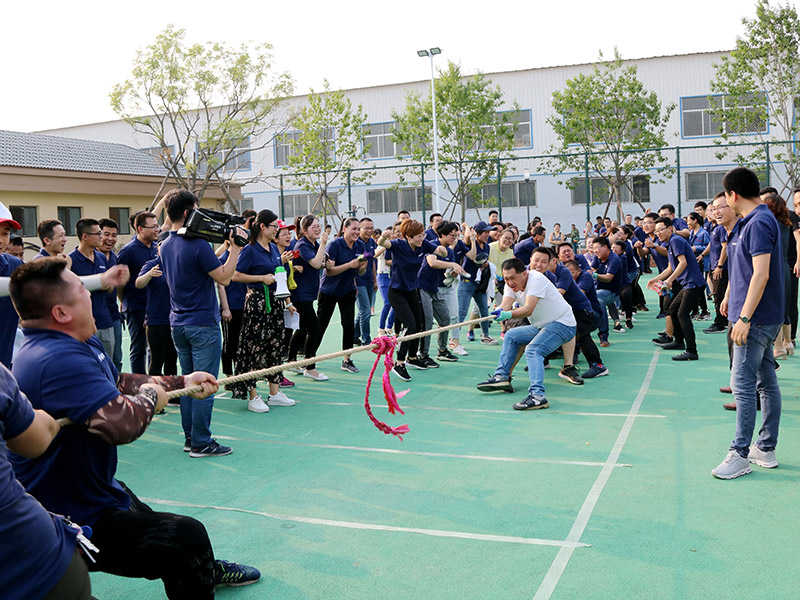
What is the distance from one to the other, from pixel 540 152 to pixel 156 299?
2798 centimetres

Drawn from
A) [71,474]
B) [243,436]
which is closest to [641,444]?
[243,436]

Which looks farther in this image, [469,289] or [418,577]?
[469,289]

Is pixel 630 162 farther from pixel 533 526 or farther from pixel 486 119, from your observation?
pixel 533 526

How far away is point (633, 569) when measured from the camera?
3670 millimetres

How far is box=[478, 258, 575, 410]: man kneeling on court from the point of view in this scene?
7.53 m

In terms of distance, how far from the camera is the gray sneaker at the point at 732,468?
4891 millimetres

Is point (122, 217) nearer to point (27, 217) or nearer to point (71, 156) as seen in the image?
point (71, 156)

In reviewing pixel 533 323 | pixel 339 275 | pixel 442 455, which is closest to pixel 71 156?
pixel 339 275

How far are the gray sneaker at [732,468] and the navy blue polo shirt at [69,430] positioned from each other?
383cm

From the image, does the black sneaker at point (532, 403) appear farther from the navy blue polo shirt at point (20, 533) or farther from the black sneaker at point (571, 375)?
the navy blue polo shirt at point (20, 533)

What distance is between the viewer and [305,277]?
8.62m

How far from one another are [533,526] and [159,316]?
4344 mm

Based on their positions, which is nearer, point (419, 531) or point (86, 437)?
point (86, 437)

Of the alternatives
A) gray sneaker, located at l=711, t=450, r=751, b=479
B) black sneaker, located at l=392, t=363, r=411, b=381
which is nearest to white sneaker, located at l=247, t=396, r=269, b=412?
black sneaker, located at l=392, t=363, r=411, b=381
